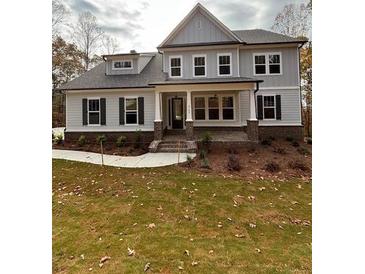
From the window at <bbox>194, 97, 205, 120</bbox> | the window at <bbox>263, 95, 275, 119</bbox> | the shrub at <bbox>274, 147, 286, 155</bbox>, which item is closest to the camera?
the shrub at <bbox>274, 147, 286, 155</bbox>

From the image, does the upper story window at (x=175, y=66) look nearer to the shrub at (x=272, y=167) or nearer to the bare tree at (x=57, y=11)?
the bare tree at (x=57, y=11)

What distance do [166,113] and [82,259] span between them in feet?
36.2

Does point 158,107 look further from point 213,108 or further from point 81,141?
point 81,141

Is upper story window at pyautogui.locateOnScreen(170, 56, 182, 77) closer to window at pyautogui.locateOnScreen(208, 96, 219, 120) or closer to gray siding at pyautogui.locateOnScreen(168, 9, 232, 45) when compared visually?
gray siding at pyautogui.locateOnScreen(168, 9, 232, 45)

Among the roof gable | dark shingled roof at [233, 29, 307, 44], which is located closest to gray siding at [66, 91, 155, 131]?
the roof gable

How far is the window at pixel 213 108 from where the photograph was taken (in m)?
13.1

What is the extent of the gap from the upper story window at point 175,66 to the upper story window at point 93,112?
4.52 metres

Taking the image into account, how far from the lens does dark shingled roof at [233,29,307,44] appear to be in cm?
1253

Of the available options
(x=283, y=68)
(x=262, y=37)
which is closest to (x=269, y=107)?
(x=283, y=68)

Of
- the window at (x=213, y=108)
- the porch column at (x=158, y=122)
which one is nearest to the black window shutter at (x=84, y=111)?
the porch column at (x=158, y=122)

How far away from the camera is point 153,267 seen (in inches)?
106

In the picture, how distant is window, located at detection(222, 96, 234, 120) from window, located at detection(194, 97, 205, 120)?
1.17 m

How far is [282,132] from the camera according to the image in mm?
12648

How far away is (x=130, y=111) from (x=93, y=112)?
219cm
